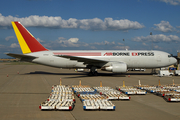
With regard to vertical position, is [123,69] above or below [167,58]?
below

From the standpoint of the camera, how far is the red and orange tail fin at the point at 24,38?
29.3 m

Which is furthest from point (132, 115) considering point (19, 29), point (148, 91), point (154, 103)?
point (19, 29)

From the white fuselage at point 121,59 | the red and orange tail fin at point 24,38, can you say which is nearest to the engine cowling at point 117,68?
the white fuselage at point 121,59

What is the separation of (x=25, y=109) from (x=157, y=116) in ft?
22.3

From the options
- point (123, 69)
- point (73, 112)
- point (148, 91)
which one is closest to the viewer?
point (73, 112)

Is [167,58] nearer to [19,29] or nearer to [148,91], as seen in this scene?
[148,91]

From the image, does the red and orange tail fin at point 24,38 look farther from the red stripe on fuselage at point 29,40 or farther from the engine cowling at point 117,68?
the engine cowling at point 117,68

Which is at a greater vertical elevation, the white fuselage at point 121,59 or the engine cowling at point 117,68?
the white fuselage at point 121,59

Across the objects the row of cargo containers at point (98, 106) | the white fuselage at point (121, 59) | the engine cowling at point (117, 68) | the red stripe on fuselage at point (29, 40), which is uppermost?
the red stripe on fuselage at point (29, 40)

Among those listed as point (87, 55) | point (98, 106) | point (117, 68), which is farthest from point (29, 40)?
point (98, 106)

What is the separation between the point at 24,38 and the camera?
29.3 metres

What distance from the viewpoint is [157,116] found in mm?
8445

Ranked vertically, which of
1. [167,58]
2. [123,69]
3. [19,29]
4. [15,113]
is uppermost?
[19,29]


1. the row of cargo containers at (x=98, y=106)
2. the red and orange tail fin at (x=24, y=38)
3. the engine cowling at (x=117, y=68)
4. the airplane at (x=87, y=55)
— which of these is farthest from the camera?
the red and orange tail fin at (x=24, y=38)
